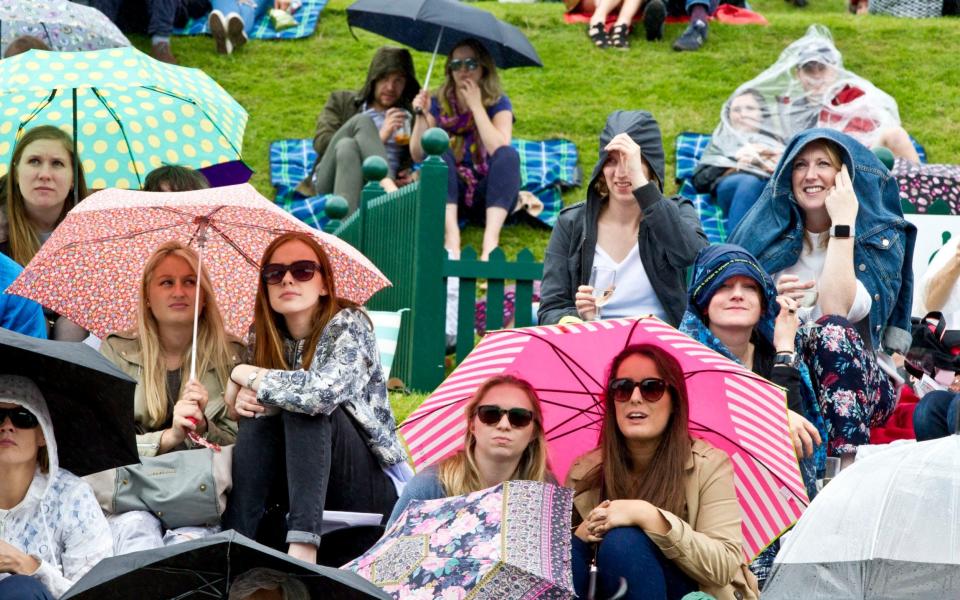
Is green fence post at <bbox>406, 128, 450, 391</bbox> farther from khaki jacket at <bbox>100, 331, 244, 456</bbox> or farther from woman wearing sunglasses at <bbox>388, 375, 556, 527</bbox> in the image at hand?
woman wearing sunglasses at <bbox>388, 375, 556, 527</bbox>

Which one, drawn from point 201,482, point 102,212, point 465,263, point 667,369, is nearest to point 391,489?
point 201,482

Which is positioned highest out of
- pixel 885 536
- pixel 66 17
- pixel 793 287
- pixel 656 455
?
pixel 66 17

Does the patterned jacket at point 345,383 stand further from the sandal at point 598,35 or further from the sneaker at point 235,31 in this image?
the sandal at point 598,35

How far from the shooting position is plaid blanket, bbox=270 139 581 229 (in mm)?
12258

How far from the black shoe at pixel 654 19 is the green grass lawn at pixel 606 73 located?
0.35 ft

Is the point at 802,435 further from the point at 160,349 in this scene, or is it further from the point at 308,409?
the point at 160,349

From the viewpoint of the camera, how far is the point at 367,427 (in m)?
6.20

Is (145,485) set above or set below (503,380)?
below

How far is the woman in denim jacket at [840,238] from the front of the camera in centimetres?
701

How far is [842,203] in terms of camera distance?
23.3 ft

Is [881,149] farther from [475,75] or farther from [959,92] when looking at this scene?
[959,92]

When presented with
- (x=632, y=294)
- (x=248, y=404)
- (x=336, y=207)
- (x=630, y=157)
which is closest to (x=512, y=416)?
(x=248, y=404)

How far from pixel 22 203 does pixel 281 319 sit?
1875 mm

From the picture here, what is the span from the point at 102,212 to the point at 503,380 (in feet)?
6.92
